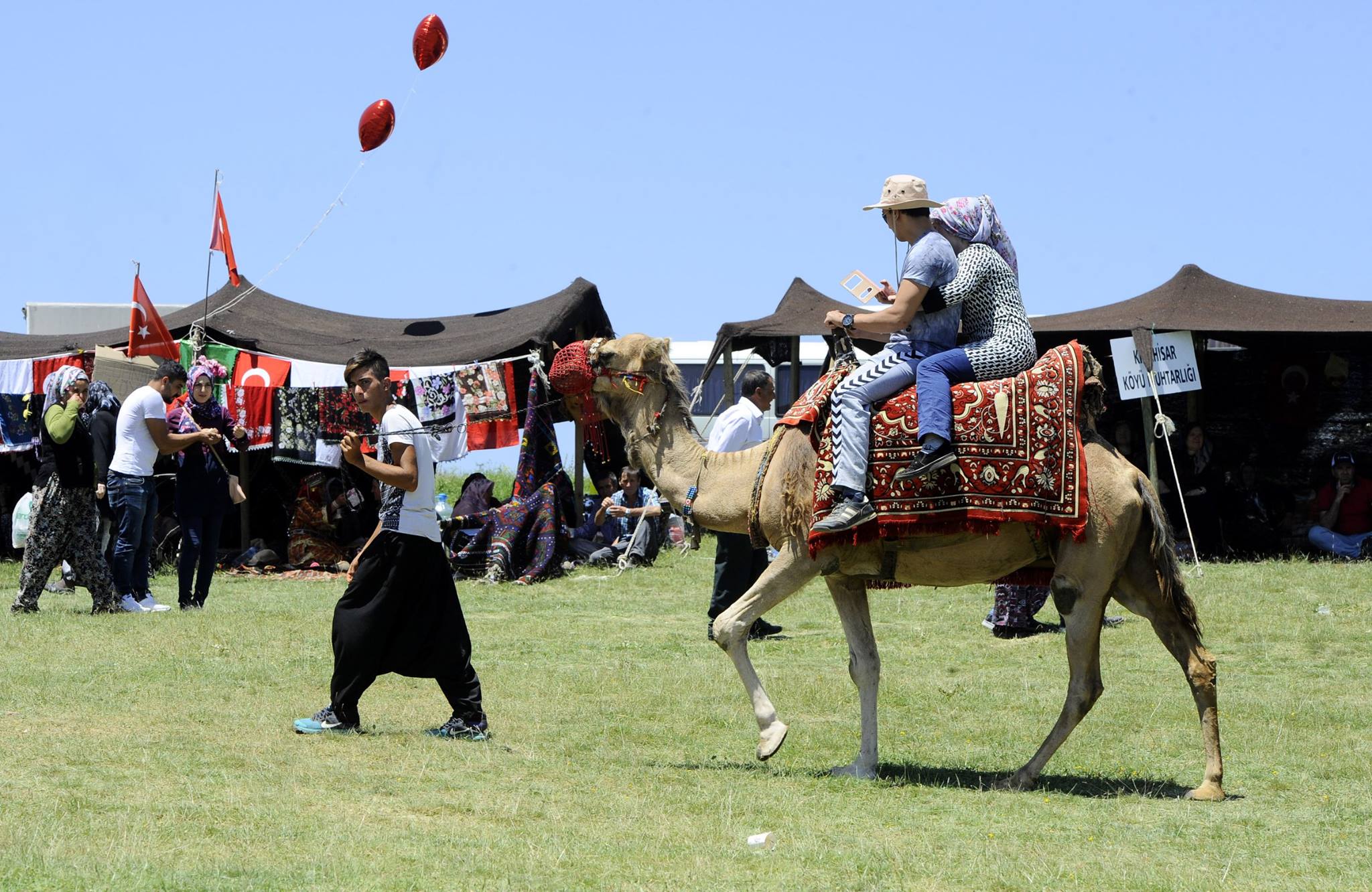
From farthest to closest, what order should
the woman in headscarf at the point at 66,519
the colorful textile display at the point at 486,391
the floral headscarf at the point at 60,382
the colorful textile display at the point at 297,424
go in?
the colorful textile display at the point at 297,424 < the colorful textile display at the point at 486,391 < the floral headscarf at the point at 60,382 < the woman in headscarf at the point at 66,519

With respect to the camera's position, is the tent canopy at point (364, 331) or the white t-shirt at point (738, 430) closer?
the white t-shirt at point (738, 430)

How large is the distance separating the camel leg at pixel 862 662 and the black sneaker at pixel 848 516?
55 centimetres

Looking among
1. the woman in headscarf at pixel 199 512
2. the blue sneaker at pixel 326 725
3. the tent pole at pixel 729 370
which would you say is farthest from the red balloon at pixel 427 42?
the blue sneaker at pixel 326 725

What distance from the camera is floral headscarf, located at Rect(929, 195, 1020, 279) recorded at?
719cm

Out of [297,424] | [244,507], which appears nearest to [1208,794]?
[297,424]

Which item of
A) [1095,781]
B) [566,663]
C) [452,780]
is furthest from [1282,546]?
[452,780]

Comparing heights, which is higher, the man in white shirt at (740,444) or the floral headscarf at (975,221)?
the floral headscarf at (975,221)

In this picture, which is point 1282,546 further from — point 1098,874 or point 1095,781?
point 1098,874

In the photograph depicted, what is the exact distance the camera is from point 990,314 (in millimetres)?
7086

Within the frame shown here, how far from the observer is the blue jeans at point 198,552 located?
44.5 ft

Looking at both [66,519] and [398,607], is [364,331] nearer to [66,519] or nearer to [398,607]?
[66,519]

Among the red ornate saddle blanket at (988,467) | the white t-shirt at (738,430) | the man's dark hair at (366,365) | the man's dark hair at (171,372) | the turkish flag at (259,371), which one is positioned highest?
the turkish flag at (259,371)

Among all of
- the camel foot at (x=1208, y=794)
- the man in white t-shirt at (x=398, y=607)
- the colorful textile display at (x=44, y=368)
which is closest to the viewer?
the camel foot at (x=1208, y=794)

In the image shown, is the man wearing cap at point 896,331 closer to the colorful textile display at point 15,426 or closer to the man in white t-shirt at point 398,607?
the man in white t-shirt at point 398,607
